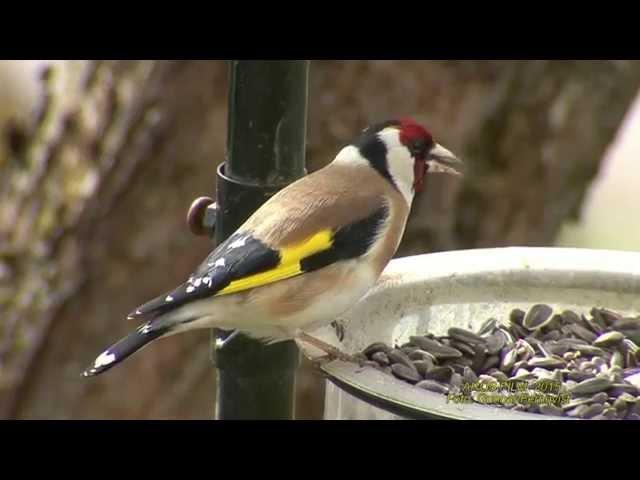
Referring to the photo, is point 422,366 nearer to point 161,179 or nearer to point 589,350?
point 589,350

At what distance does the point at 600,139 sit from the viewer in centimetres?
676

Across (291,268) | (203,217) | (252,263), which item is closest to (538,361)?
(291,268)

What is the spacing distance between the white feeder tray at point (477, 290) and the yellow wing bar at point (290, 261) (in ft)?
0.68

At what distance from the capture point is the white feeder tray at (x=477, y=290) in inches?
159

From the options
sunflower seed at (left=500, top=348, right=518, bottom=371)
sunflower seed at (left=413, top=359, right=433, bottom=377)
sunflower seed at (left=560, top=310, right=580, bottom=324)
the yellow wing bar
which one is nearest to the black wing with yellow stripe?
the yellow wing bar

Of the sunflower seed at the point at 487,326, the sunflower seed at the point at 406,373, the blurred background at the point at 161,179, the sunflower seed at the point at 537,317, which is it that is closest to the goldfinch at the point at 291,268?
the sunflower seed at the point at 406,373

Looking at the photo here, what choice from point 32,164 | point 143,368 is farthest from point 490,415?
point 32,164

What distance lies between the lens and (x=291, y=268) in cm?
392

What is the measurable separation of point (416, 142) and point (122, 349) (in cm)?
126

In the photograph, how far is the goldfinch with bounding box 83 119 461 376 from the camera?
379 centimetres

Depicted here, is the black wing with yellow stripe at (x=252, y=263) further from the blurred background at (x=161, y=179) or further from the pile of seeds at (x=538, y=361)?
the blurred background at (x=161, y=179)

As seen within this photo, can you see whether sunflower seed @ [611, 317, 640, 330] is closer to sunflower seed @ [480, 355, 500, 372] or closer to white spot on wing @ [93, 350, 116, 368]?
sunflower seed @ [480, 355, 500, 372]

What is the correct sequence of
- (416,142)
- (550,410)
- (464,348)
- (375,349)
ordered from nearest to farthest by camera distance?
(550,410)
(375,349)
(464,348)
(416,142)

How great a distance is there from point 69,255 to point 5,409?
0.75 meters
